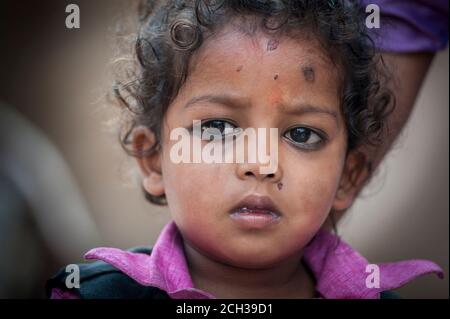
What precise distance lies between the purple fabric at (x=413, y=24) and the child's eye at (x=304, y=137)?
11.7 inches

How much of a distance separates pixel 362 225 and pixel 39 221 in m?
0.80

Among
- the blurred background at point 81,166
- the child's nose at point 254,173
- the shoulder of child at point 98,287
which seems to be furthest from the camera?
the blurred background at point 81,166

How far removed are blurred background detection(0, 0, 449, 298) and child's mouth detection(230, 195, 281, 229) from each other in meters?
0.31

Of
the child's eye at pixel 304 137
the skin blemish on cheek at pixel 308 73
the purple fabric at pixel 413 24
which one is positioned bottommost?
the child's eye at pixel 304 137

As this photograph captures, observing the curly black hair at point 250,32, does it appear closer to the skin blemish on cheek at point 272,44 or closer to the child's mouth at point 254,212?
the skin blemish on cheek at point 272,44

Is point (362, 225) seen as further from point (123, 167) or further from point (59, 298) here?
point (59, 298)

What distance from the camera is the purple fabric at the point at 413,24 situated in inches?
56.1

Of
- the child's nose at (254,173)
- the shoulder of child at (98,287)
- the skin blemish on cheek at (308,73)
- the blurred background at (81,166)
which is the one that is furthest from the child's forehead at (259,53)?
the shoulder of child at (98,287)

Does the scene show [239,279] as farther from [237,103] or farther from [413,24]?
[413,24]

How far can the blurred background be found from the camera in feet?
4.79

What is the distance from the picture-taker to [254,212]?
1.13 meters

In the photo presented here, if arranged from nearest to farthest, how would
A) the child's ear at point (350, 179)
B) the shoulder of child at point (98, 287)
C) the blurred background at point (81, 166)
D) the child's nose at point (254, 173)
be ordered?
the child's nose at point (254, 173)
the shoulder of child at point (98, 287)
the child's ear at point (350, 179)
the blurred background at point (81, 166)

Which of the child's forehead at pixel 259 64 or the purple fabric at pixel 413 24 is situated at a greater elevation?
the purple fabric at pixel 413 24
